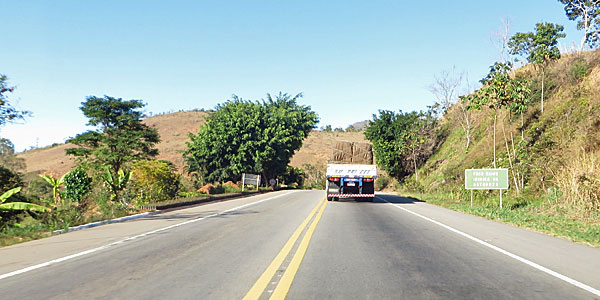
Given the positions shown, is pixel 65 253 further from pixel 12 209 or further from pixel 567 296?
pixel 567 296

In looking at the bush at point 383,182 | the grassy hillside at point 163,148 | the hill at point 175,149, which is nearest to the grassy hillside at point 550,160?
the bush at point 383,182

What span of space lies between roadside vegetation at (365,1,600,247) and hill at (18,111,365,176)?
29065mm

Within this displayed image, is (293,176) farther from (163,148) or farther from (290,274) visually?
(290,274)

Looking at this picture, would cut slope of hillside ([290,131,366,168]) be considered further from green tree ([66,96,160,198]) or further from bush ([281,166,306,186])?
green tree ([66,96,160,198])

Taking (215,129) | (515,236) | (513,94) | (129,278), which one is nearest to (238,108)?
(215,129)

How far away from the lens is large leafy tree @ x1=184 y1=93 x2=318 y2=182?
1604 inches

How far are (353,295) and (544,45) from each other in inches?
1533

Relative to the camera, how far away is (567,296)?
192 inches

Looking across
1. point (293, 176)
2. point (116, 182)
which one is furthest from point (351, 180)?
point (293, 176)

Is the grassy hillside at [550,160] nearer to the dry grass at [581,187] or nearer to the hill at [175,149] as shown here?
the dry grass at [581,187]

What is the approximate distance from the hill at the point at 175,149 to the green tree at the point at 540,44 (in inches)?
1512

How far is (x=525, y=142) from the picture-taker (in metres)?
23.1

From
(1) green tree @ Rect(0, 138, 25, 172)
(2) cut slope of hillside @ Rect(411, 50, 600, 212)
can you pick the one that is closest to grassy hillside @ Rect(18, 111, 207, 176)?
(1) green tree @ Rect(0, 138, 25, 172)

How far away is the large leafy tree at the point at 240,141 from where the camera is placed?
40750 mm
